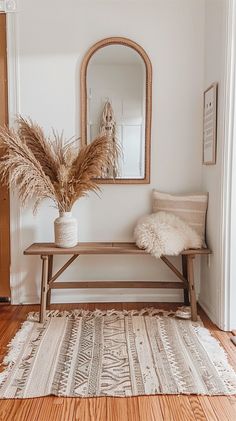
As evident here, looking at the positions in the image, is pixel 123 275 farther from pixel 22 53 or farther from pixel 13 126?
pixel 22 53

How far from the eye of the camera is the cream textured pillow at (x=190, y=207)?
9.21 ft

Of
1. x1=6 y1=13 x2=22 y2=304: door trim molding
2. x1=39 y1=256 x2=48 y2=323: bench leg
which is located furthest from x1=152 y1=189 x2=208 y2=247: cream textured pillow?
x1=6 y1=13 x2=22 y2=304: door trim molding

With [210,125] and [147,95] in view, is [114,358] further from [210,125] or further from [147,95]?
[147,95]

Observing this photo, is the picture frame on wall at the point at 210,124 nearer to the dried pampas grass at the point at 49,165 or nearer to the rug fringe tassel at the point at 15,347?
the dried pampas grass at the point at 49,165

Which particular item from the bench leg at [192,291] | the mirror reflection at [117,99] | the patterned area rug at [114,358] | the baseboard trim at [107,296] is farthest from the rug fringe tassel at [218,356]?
the mirror reflection at [117,99]

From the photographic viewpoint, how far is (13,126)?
113 inches

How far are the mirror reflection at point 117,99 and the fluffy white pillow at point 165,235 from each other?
0.50m

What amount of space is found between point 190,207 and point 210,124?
24.3 inches

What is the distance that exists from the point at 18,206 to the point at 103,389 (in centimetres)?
160

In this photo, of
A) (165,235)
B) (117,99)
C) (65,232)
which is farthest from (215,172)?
(65,232)

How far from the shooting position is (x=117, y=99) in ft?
9.47

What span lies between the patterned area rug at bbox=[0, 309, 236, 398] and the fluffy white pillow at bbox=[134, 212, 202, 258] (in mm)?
501

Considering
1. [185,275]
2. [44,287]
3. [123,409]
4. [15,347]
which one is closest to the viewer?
[123,409]

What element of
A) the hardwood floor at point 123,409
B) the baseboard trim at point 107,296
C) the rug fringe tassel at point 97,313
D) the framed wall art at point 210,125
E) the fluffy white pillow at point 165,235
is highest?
the framed wall art at point 210,125
